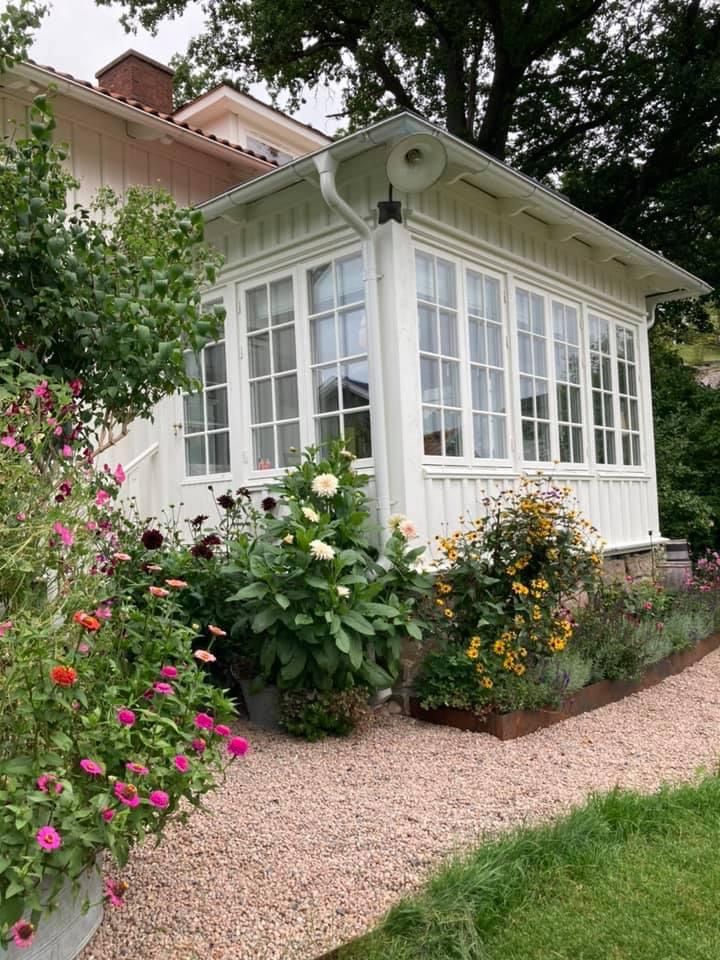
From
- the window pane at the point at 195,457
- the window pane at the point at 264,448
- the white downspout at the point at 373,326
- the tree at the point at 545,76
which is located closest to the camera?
the white downspout at the point at 373,326

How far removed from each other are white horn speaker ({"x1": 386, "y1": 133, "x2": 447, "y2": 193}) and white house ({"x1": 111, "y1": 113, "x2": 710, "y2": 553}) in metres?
0.01

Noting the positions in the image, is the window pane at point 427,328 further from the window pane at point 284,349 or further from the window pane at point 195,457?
the window pane at point 195,457

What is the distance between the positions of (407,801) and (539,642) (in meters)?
1.60

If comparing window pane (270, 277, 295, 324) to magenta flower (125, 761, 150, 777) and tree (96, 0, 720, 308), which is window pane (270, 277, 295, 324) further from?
tree (96, 0, 720, 308)

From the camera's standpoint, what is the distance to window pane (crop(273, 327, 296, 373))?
5.65m

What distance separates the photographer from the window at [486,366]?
5.65m

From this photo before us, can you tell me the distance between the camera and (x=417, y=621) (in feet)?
14.4

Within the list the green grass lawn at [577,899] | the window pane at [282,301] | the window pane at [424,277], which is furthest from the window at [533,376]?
the green grass lawn at [577,899]

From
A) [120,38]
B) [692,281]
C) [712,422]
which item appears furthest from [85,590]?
[120,38]

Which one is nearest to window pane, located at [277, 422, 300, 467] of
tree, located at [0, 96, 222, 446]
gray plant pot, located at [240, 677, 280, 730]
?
gray plant pot, located at [240, 677, 280, 730]

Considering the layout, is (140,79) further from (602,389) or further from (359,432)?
(602,389)

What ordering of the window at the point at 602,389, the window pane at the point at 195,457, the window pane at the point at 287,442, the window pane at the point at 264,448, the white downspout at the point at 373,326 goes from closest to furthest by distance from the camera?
1. the white downspout at the point at 373,326
2. the window pane at the point at 287,442
3. the window pane at the point at 264,448
4. the window pane at the point at 195,457
5. the window at the point at 602,389

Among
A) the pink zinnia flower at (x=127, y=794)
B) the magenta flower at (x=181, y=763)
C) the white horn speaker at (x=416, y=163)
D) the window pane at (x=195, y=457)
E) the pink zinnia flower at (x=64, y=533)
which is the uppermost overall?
the white horn speaker at (x=416, y=163)

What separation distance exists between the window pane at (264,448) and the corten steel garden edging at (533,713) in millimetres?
1999
